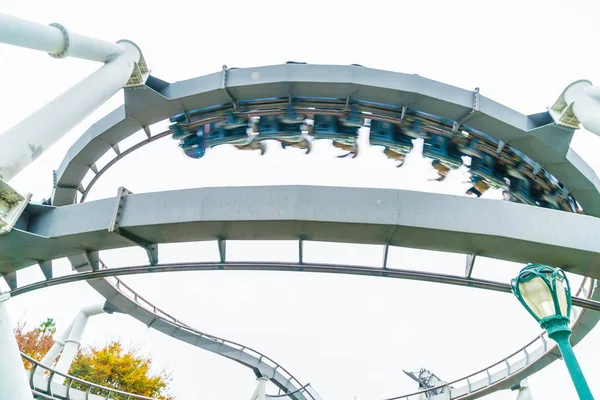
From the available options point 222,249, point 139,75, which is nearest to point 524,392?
point 222,249

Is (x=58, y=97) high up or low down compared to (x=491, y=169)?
down

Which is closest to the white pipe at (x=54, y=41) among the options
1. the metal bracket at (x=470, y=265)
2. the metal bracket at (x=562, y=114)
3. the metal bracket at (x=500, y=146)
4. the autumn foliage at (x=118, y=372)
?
the metal bracket at (x=470, y=265)

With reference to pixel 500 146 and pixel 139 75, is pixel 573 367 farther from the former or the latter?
pixel 139 75

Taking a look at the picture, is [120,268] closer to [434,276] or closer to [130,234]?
[130,234]

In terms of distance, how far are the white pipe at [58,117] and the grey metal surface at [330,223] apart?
1.41 meters

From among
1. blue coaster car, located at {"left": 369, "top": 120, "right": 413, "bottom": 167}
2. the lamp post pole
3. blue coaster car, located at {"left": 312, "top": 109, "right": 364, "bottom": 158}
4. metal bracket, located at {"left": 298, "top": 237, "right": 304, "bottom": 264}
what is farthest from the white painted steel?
the lamp post pole

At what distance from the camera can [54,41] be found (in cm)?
764

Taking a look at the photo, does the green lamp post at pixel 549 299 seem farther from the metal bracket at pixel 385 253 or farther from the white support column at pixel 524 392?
the white support column at pixel 524 392

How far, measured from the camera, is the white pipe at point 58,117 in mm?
6074

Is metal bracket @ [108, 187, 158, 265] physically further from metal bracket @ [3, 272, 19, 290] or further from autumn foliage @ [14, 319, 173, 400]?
autumn foliage @ [14, 319, 173, 400]

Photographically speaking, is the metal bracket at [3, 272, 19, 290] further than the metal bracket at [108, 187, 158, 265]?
Yes

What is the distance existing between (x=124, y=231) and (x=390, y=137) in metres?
7.18

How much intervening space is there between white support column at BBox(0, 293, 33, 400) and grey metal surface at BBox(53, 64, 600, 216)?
576cm

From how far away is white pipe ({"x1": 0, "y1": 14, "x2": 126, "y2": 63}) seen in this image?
6.44 metres
